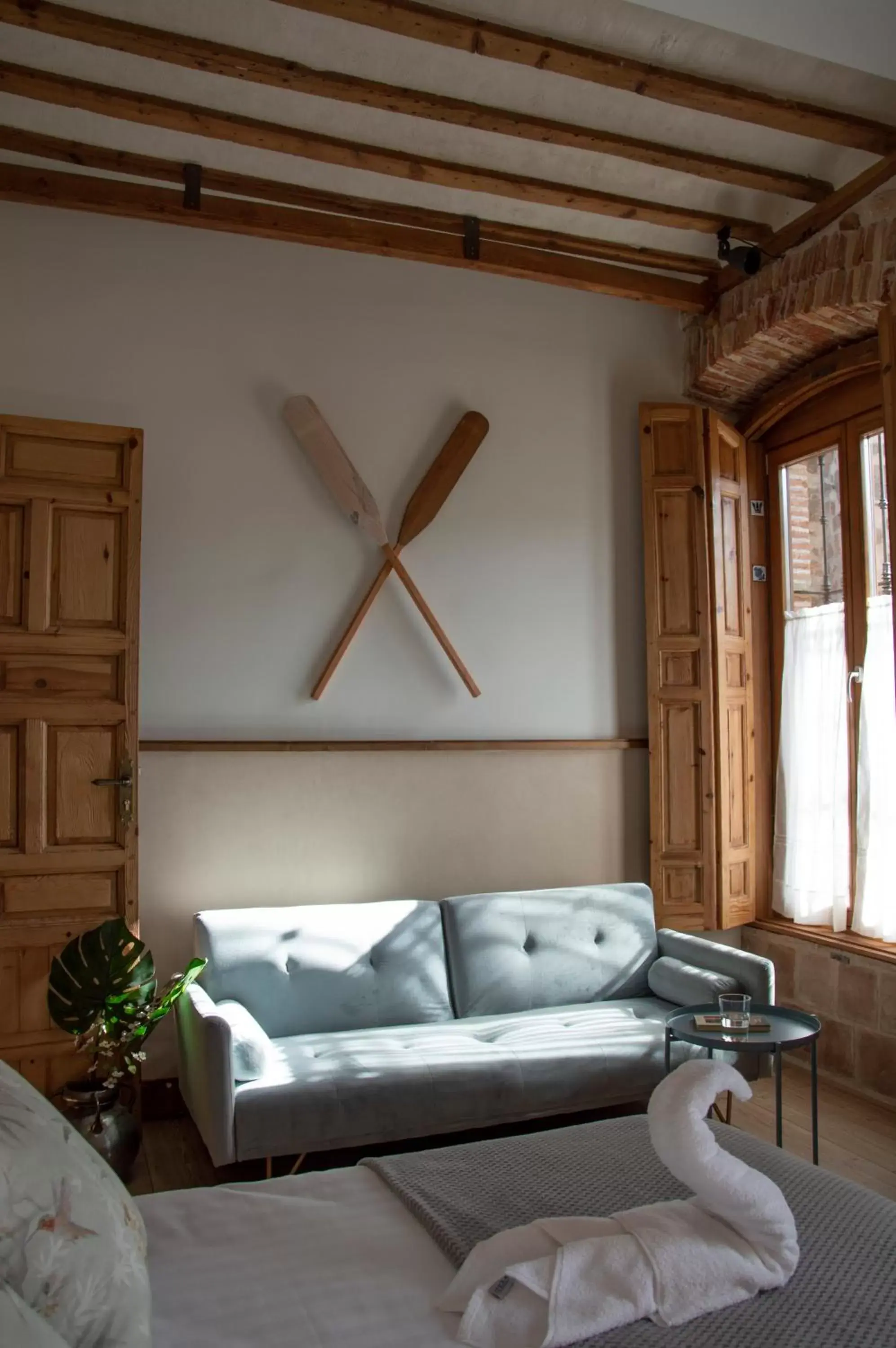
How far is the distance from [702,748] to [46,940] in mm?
2554

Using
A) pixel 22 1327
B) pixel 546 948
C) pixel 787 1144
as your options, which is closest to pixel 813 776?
pixel 546 948

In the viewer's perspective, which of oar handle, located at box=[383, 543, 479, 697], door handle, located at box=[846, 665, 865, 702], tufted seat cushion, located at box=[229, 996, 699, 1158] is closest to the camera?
tufted seat cushion, located at box=[229, 996, 699, 1158]

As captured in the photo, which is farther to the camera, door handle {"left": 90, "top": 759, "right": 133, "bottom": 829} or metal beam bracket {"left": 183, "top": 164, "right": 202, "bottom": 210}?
metal beam bracket {"left": 183, "top": 164, "right": 202, "bottom": 210}

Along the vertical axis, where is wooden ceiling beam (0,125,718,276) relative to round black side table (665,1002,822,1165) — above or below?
above

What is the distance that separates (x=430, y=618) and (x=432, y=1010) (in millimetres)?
1402

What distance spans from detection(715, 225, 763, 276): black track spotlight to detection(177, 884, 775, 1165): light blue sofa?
7.82 ft

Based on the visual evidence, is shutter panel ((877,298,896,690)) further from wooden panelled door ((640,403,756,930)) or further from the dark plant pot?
the dark plant pot

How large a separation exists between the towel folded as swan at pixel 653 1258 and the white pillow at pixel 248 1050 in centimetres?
141

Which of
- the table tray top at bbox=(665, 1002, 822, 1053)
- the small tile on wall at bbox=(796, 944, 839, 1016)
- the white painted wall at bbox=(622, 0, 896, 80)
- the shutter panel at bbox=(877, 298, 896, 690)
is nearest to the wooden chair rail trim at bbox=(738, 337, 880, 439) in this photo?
the shutter panel at bbox=(877, 298, 896, 690)

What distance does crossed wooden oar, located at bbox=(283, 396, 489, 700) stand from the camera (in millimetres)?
3863

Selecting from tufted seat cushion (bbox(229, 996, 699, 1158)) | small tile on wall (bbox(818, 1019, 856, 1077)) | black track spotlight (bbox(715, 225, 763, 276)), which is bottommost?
small tile on wall (bbox(818, 1019, 856, 1077))

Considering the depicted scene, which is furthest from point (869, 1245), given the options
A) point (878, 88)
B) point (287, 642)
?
point (878, 88)

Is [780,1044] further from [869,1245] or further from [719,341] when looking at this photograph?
[719,341]

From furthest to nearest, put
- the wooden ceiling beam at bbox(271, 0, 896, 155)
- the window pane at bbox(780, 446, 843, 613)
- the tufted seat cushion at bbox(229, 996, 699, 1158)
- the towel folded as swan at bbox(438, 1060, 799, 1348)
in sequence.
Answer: the window pane at bbox(780, 446, 843, 613) < the wooden ceiling beam at bbox(271, 0, 896, 155) < the tufted seat cushion at bbox(229, 996, 699, 1158) < the towel folded as swan at bbox(438, 1060, 799, 1348)
